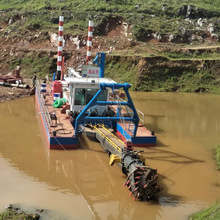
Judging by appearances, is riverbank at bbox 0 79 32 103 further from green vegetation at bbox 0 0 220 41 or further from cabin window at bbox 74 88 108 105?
green vegetation at bbox 0 0 220 41

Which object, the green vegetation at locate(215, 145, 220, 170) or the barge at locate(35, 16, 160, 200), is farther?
the green vegetation at locate(215, 145, 220, 170)

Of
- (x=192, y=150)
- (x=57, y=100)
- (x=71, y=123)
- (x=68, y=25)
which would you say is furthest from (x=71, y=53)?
(x=192, y=150)

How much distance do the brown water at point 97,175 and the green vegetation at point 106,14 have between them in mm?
24983

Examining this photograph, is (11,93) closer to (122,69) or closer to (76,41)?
(122,69)

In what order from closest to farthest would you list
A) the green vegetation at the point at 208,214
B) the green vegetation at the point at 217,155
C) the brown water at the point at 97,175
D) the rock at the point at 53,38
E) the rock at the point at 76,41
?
the green vegetation at the point at 208,214 → the brown water at the point at 97,175 → the green vegetation at the point at 217,155 → the rock at the point at 76,41 → the rock at the point at 53,38

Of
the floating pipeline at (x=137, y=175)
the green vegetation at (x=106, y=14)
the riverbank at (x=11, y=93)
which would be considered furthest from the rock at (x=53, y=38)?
the floating pipeline at (x=137, y=175)

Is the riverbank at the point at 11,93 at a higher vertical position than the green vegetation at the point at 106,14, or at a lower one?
lower

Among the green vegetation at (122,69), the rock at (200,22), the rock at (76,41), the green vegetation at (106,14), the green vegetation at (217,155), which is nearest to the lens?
the green vegetation at (217,155)

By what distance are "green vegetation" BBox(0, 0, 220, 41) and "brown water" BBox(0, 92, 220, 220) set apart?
25.0 meters

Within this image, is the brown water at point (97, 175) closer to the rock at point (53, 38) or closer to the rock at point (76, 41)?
the rock at point (76, 41)

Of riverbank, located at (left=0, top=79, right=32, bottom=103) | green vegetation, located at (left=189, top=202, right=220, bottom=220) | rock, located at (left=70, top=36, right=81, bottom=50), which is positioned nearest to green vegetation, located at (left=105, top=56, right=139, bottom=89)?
rock, located at (left=70, top=36, right=81, bottom=50)

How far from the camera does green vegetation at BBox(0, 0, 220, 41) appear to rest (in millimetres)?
40969

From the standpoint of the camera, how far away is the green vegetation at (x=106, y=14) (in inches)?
1613

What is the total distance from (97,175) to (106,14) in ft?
113
